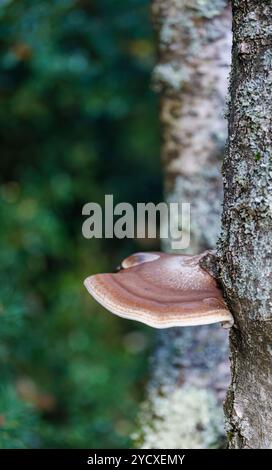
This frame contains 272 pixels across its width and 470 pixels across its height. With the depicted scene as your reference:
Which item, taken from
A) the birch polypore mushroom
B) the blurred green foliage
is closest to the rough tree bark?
the blurred green foliage

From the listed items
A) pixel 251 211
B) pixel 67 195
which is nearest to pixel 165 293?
pixel 251 211

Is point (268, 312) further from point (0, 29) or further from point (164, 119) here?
point (0, 29)

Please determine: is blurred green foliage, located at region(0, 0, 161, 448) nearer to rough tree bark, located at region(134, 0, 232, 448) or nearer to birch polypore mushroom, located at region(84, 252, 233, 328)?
rough tree bark, located at region(134, 0, 232, 448)

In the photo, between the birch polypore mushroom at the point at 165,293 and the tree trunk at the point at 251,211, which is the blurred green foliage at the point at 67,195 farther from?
the tree trunk at the point at 251,211

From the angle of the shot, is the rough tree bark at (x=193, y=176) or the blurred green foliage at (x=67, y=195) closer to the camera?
the rough tree bark at (x=193, y=176)

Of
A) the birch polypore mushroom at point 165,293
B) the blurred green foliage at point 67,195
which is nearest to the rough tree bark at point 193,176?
the blurred green foliage at point 67,195

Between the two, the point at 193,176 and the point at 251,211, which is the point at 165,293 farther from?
the point at 193,176
